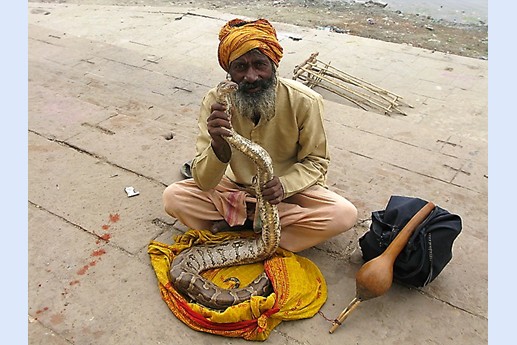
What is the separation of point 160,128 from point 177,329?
2600mm

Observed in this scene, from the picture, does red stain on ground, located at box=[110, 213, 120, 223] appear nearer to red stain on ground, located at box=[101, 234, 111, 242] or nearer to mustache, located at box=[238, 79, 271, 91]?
red stain on ground, located at box=[101, 234, 111, 242]

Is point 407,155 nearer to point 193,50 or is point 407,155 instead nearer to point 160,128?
point 160,128

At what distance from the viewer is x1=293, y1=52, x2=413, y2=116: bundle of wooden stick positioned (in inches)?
238

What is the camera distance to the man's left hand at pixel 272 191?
282 cm

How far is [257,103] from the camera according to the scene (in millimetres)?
2887

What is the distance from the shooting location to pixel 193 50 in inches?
298

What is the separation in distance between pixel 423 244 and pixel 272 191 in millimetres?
918

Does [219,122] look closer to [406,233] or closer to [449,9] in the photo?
[406,233]

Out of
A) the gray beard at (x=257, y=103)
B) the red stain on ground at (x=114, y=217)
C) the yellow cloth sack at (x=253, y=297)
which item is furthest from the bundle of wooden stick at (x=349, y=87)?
the red stain on ground at (x=114, y=217)

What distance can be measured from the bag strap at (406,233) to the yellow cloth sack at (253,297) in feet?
1.55

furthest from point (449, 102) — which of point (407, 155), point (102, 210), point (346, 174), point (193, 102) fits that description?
point (102, 210)

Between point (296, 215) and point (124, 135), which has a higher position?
point (296, 215)

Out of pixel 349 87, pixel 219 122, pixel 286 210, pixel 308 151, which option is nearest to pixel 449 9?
pixel 349 87

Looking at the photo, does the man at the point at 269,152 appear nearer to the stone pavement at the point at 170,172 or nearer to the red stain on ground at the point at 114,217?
the stone pavement at the point at 170,172
